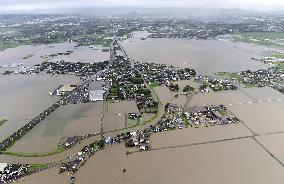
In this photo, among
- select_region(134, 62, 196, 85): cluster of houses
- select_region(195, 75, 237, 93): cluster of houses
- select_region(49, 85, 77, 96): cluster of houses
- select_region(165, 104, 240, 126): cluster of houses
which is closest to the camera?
select_region(165, 104, 240, 126): cluster of houses

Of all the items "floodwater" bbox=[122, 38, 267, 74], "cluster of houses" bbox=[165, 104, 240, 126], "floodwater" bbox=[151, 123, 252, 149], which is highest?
"floodwater" bbox=[122, 38, 267, 74]

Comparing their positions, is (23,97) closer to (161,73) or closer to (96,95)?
(96,95)

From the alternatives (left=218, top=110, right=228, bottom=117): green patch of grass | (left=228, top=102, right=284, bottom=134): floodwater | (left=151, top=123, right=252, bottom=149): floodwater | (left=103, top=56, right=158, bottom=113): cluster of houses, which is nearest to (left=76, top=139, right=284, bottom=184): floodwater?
(left=151, top=123, right=252, bottom=149): floodwater

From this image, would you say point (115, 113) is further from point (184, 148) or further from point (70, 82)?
point (70, 82)

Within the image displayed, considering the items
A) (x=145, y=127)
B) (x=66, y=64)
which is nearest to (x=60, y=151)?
(x=145, y=127)

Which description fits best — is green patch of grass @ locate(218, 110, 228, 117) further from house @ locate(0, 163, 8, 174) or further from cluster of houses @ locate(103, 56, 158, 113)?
house @ locate(0, 163, 8, 174)

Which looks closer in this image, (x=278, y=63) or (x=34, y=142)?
(x=34, y=142)
